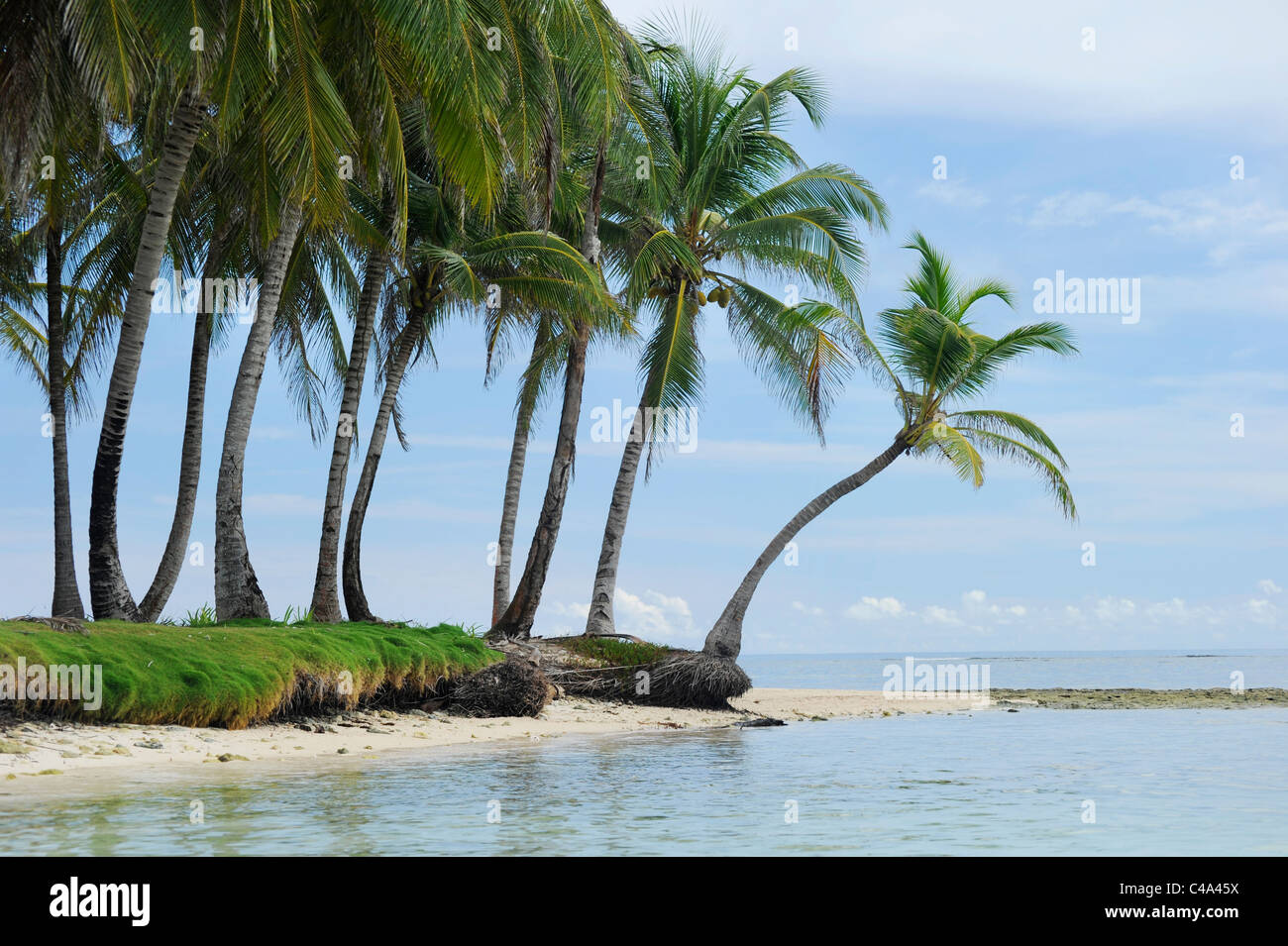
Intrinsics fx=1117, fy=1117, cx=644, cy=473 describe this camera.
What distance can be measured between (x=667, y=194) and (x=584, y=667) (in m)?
9.24

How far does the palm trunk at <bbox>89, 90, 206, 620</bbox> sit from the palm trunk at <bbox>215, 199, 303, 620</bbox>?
7.48ft

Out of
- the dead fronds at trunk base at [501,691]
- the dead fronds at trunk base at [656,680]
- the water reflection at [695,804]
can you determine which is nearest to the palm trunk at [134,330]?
the dead fronds at trunk base at [501,691]

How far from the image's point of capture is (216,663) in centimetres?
1177

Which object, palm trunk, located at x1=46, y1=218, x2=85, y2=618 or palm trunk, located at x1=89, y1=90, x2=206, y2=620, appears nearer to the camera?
palm trunk, located at x1=89, y1=90, x2=206, y2=620

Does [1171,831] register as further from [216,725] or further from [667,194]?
[667,194]

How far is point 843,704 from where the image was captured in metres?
23.8

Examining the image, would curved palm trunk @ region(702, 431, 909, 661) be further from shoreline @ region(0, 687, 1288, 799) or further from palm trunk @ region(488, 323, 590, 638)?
palm trunk @ region(488, 323, 590, 638)

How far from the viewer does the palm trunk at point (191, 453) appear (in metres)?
17.0

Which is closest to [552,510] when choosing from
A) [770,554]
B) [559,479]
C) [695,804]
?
[559,479]

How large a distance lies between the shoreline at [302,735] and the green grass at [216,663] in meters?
0.22

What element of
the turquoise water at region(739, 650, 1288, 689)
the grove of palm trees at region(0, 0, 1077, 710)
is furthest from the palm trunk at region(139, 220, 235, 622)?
the turquoise water at region(739, 650, 1288, 689)

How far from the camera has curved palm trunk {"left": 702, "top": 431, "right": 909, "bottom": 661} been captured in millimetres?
20953
